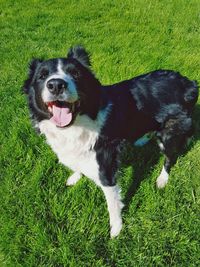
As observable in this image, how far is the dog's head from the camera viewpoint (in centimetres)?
278

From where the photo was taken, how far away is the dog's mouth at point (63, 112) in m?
2.91

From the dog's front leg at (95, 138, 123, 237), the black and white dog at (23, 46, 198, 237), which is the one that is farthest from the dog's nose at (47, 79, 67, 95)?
the dog's front leg at (95, 138, 123, 237)

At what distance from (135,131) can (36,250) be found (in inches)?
59.1

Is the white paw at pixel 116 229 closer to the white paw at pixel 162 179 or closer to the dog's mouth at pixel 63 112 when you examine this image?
the white paw at pixel 162 179

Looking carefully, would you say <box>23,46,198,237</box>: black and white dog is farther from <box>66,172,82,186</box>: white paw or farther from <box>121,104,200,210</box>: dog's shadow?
<box>121,104,200,210</box>: dog's shadow

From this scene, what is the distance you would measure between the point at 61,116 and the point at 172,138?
146cm

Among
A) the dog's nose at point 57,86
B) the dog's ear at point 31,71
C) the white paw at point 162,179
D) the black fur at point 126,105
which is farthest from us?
the white paw at point 162,179

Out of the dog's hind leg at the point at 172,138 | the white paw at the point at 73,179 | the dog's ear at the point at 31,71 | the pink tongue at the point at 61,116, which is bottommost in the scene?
the white paw at the point at 73,179

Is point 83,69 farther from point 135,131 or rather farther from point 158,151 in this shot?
point 158,151

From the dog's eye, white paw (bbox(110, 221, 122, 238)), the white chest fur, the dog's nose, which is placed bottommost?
white paw (bbox(110, 221, 122, 238))

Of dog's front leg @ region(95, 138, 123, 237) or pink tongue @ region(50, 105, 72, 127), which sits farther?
dog's front leg @ region(95, 138, 123, 237)

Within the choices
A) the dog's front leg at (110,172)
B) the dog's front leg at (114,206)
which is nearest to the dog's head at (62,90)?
the dog's front leg at (110,172)

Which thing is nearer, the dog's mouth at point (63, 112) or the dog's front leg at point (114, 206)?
the dog's mouth at point (63, 112)

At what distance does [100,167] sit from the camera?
3.28m
